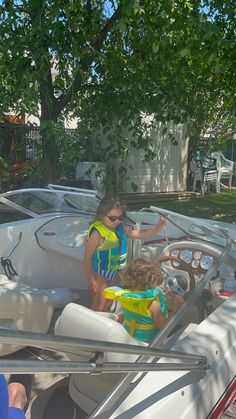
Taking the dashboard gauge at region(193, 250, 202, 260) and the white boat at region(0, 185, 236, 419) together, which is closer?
the white boat at region(0, 185, 236, 419)

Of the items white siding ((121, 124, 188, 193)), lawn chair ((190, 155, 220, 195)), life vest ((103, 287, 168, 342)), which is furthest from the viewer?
lawn chair ((190, 155, 220, 195))

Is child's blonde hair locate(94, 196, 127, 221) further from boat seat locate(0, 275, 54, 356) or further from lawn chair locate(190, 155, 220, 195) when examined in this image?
lawn chair locate(190, 155, 220, 195)

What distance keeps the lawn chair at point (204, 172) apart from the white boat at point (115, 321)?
30.2 ft

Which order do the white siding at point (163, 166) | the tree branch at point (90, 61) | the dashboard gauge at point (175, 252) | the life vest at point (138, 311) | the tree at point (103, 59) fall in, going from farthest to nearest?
the white siding at point (163, 166)
the tree branch at point (90, 61)
the tree at point (103, 59)
the dashboard gauge at point (175, 252)
the life vest at point (138, 311)

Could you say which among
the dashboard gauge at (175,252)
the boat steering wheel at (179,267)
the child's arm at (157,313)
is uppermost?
the dashboard gauge at (175,252)

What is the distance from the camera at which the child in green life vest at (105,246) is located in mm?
3568

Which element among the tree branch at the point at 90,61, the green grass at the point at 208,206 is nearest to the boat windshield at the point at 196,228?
the tree branch at the point at 90,61

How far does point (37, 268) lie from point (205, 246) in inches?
68.5

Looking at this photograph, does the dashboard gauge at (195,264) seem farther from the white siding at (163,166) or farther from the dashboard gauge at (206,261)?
the white siding at (163,166)

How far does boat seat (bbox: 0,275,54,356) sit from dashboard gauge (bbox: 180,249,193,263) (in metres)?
0.96

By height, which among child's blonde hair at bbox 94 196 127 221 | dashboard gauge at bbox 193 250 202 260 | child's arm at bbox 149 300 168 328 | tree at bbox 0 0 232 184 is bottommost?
child's arm at bbox 149 300 168 328

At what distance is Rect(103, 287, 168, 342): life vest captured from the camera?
2547mm

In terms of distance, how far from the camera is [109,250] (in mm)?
3615

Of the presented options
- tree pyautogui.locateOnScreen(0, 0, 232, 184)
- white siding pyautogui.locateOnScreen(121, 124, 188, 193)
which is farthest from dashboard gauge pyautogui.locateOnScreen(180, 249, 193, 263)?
white siding pyautogui.locateOnScreen(121, 124, 188, 193)
